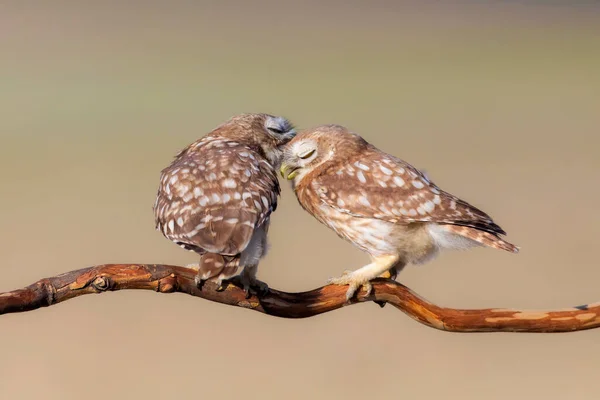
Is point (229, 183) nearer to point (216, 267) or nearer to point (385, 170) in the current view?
point (216, 267)

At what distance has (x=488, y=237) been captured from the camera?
4070mm

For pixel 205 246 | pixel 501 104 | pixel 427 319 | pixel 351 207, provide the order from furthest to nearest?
pixel 501 104, pixel 351 207, pixel 427 319, pixel 205 246

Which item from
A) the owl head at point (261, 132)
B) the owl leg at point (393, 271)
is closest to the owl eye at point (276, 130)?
the owl head at point (261, 132)

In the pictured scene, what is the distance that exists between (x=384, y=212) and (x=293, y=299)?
624 millimetres

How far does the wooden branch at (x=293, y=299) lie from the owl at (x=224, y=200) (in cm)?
8

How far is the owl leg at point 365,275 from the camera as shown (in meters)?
4.01

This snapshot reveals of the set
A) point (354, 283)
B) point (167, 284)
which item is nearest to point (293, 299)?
point (354, 283)

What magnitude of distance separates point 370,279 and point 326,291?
0.22 metres

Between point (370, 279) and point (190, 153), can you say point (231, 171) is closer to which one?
point (190, 153)

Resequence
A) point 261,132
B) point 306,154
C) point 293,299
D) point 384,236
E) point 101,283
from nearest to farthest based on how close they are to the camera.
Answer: point 101,283, point 293,299, point 384,236, point 306,154, point 261,132

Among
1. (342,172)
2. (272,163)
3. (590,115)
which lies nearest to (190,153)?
(272,163)

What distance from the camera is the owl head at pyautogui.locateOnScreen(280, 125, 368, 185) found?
176 inches

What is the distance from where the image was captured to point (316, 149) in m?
4.51

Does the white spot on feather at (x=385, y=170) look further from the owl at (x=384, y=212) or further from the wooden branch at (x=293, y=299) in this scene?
the wooden branch at (x=293, y=299)
